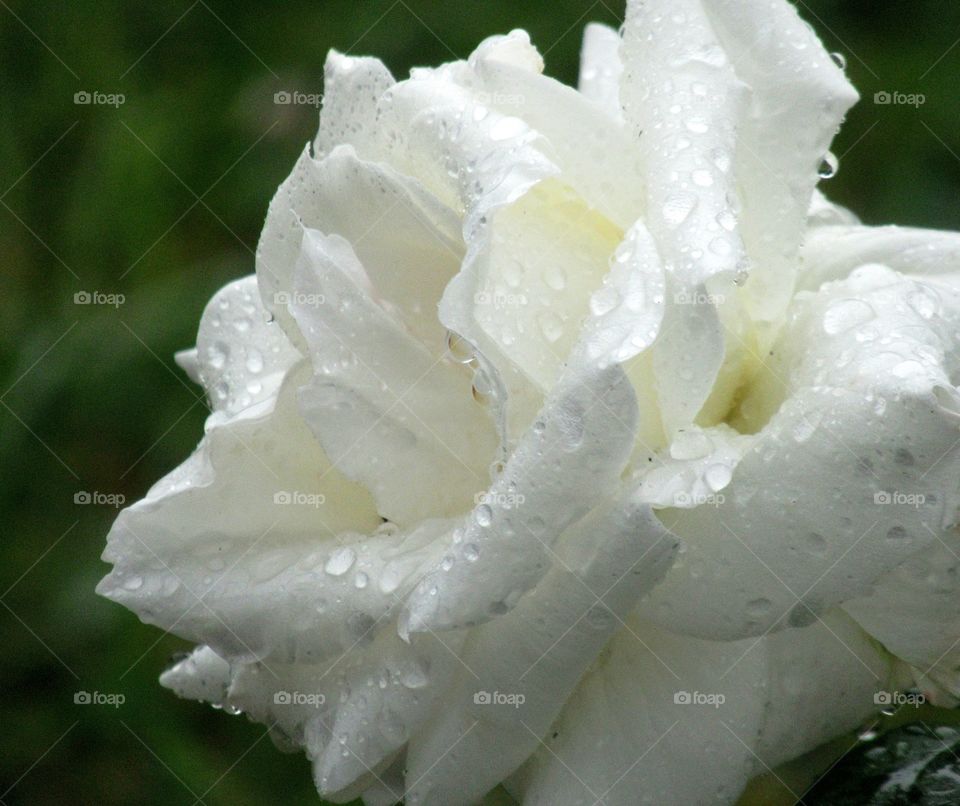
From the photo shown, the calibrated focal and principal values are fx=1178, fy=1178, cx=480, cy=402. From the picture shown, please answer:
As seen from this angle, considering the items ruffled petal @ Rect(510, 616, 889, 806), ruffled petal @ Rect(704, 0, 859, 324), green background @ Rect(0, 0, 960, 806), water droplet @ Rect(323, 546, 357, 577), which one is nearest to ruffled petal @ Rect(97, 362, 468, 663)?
water droplet @ Rect(323, 546, 357, 577)

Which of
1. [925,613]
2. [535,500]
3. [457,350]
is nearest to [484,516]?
[535,500]

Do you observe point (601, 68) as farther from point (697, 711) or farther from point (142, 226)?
point (142, 226)

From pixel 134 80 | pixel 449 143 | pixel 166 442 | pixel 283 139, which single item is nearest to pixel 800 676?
pixel 449 143

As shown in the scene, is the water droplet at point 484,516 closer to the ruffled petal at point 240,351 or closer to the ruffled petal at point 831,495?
the ruffled petal at point 831,495

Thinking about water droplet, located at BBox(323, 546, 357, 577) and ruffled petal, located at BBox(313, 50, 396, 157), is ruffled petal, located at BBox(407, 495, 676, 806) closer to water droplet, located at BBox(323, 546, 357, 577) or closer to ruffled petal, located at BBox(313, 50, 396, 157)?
water droplet, located at BBox(323, 546, 357, 577)

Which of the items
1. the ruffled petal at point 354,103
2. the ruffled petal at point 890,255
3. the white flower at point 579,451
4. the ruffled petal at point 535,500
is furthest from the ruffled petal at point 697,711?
the ruffled petal at point 354,103
